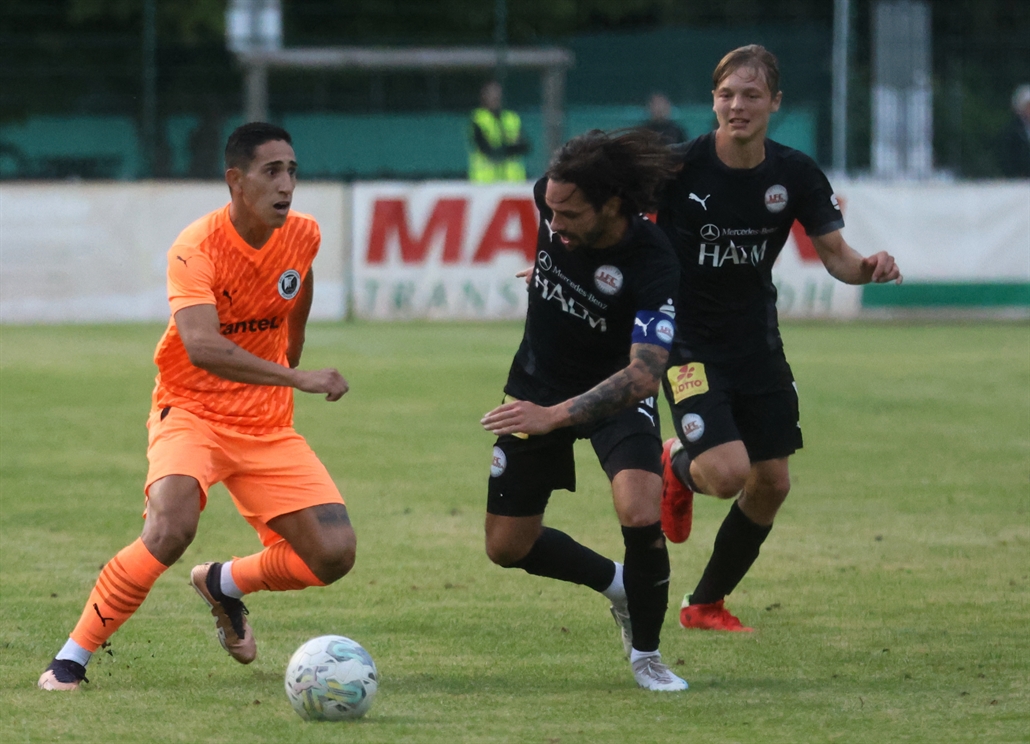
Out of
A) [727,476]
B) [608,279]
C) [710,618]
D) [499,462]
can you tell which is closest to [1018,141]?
[710,618]

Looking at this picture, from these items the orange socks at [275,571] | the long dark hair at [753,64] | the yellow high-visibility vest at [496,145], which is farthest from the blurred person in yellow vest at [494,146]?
the orange socks at [275,571]

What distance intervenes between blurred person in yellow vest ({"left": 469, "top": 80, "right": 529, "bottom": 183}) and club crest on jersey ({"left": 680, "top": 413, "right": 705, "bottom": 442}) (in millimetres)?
13445

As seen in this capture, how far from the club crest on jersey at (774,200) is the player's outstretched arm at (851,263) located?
8.4 inches

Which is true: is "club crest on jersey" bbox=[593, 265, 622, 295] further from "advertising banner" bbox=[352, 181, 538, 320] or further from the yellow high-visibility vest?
the yellow high-visibility vest

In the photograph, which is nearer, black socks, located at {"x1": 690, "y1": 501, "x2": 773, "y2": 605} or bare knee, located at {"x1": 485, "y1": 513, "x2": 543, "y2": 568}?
bare knee, located at {"x1": 485, "y1": 513, "x2": 543, "y2": 568}

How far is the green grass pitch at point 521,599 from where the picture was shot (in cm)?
527

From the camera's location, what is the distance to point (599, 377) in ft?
19.7

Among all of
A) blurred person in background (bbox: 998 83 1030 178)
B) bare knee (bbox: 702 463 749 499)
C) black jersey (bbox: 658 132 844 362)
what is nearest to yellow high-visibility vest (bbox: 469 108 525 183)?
blurred person in background (bbox: 998 83 1030 178)

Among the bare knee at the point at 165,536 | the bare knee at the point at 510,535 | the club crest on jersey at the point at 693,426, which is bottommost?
the bare knee at the point at 510,535

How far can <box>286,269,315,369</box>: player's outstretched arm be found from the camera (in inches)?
246

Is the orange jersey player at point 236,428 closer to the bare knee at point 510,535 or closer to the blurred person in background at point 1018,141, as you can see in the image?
the bare knee at point 510,535

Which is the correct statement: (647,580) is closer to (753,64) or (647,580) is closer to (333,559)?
(333,559)

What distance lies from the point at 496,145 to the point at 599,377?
1427cm

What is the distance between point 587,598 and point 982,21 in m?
33.1
